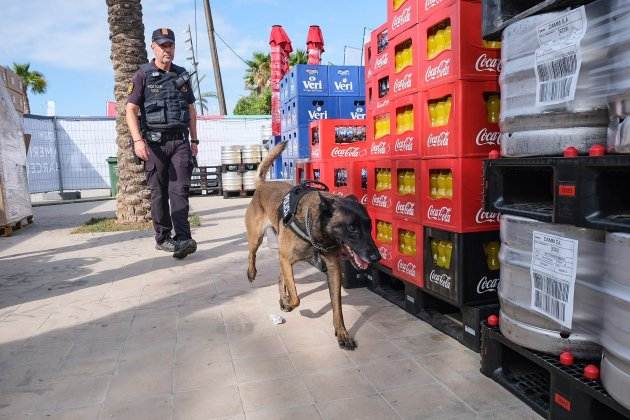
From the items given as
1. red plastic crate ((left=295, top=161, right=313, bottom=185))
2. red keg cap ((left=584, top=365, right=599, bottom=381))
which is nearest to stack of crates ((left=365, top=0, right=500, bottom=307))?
red keg cap ((left=584, top=365, right=599, bottom=381))

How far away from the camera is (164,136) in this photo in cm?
536

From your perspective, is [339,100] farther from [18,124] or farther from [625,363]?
[18,124]

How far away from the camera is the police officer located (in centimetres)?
527

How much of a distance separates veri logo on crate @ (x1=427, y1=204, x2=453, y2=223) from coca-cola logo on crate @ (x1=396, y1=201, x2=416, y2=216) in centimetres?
21

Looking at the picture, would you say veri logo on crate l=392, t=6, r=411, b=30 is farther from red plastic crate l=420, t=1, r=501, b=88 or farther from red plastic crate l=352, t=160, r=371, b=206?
red plastic crate l=352, t=160, r=371, b=206

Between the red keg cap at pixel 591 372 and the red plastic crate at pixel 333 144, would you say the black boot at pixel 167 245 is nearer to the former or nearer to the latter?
the red plastic crate at pixel 333 144

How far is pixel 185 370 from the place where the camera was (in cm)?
257

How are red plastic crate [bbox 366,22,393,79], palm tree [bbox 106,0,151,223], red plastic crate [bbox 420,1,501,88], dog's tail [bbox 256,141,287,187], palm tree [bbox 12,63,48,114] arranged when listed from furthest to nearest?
palm tree [bbox 12,63,48,114] → palm tree [bbox 106,0,151,223] → dog's tail [bbox 256,141,287,187] → red plastic crate [bbox 366,22,393,79] → red plastic crate [bbox 420,1,501,88]

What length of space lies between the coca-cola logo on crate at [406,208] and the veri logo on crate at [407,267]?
1.21ft

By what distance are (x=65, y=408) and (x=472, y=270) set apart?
2332 mm

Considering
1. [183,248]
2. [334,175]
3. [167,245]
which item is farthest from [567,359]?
[167,245]

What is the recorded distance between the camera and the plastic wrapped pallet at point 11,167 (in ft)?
25.4

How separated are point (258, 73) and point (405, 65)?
34.0m

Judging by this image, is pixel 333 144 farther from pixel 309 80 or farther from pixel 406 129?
pixel 309 80
